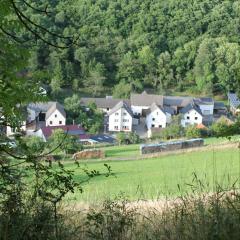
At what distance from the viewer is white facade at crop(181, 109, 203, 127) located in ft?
148

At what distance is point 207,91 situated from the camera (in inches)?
2181

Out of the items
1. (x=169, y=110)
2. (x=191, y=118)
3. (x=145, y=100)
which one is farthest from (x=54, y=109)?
(x=191, y=118)

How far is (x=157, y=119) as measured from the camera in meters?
46.5

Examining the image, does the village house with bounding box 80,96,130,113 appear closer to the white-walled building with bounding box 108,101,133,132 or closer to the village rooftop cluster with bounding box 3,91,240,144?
the village rooftop cluster with bounding box 3,91,240,144

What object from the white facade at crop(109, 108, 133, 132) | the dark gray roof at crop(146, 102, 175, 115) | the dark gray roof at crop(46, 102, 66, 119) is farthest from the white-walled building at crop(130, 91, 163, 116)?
the dark gray roof at crop(46, 102, 66, 119)

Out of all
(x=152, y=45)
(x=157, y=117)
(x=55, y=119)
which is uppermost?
(x=152, y=45)

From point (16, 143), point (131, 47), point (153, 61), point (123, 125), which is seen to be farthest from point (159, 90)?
point (16, 143)

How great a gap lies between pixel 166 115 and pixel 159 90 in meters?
10.9

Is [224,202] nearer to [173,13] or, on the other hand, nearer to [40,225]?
[40,225]

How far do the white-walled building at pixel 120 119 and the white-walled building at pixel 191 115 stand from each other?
4.81 m

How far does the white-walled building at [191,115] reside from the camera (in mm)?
45150

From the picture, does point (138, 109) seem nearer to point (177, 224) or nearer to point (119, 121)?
point (119, 121)

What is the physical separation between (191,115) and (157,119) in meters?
3.13

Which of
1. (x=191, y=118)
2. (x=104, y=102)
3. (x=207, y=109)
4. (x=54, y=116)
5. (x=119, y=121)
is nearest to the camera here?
(x=54, y=116)
